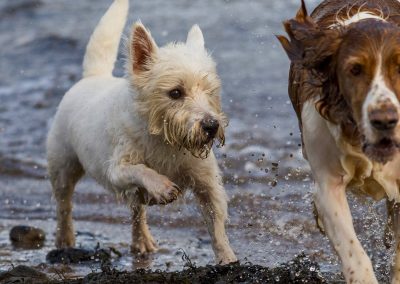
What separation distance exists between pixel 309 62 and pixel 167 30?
36.8 feet

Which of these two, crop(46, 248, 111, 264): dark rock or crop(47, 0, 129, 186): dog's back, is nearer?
crop(47, 0, 129, 186): dog's back

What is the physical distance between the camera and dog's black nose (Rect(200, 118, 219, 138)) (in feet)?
19.2

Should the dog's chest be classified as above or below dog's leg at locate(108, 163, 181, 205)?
above

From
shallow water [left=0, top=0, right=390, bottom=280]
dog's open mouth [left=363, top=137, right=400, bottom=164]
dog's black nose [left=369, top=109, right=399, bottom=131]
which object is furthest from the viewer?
shallow water [left=0, top=0, right=390, bottom=280]

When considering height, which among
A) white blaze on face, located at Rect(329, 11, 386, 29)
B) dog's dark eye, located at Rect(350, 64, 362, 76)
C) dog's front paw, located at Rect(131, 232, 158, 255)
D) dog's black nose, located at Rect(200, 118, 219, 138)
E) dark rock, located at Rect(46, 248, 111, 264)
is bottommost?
dog's front paw, located at Rect(131, 232, 158, 255)

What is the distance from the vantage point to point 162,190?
5.91 m

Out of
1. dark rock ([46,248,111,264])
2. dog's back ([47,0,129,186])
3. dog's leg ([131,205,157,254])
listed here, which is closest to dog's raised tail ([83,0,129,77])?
dog's back ([47,0,129,186])

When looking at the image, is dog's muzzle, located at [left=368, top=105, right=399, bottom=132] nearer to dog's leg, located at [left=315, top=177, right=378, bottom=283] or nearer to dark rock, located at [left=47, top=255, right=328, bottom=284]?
dog's leg, located at [left=315, top=177, right=378, bottom=283]

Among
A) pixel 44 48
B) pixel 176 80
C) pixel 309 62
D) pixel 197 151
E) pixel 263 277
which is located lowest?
pixel 44 48

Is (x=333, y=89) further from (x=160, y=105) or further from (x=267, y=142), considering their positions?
(x=267, y=142)

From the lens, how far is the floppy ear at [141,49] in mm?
6301

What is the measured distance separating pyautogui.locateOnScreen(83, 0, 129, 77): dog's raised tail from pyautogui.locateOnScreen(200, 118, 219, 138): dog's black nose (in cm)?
204

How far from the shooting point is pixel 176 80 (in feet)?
20.2

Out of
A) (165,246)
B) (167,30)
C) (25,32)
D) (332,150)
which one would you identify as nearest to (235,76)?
(167,30)
